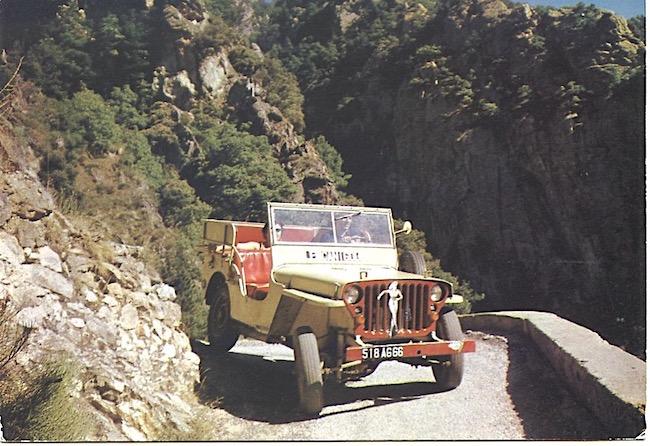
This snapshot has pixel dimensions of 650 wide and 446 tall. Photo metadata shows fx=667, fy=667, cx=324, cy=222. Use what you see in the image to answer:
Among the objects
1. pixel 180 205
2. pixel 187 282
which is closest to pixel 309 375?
pixel 187 282

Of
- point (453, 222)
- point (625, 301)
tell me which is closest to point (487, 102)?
point (453, 222)

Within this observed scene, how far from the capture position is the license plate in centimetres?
485

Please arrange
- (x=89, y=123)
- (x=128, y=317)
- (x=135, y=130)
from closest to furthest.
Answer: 1. (x=128, y=317)
2. (x=89, y=123)
3. (x=135, y=130)

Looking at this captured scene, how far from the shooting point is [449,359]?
5410mm

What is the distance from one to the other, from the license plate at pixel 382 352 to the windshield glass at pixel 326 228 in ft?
4.67

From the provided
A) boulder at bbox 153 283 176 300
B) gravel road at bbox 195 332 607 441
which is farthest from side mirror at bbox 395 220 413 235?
boulder at bbox 153 283 176 300

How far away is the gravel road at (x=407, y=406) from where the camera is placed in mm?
4887

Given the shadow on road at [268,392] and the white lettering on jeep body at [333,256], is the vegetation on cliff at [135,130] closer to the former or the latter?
the shadow on road at [268,392]

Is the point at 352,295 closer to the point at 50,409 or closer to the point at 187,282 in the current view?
the point at 50,409

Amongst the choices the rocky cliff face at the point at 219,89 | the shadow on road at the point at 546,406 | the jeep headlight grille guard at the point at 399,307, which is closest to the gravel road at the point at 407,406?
the shadow on road at the point at 546,406

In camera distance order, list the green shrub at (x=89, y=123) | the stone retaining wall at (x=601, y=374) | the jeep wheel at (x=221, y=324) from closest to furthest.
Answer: the stone retaining wall at (x=601, y=374) < the jeep wheel at (x=221, y=324) < the green shrub at (x=89, y=123)

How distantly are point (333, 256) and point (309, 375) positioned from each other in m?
1.37

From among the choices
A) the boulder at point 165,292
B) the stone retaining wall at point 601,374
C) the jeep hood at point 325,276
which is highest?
the jeep hood at point 325,276

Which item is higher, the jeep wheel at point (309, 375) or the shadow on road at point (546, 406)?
the jeep wheel at point (309, 375)
